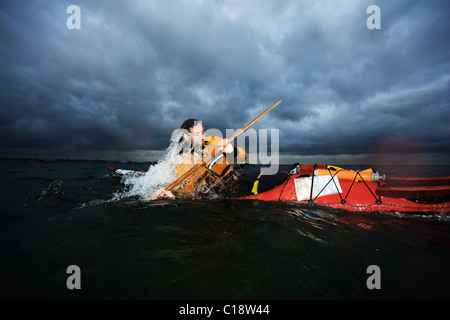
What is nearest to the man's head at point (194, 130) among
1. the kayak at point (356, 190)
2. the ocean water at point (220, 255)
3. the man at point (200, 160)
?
the man at point (200, 160)

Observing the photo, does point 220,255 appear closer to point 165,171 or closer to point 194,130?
point 194,130

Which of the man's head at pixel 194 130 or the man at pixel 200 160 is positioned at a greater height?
the man's head at pixel 194 130

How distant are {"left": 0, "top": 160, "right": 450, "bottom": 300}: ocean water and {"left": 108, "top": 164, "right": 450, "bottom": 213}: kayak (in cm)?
40

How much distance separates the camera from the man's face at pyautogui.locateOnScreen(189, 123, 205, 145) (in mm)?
6094

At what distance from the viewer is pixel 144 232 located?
301 cm

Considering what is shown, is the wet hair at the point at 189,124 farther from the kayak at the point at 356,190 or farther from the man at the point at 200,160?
the kayak at the point at 356,190

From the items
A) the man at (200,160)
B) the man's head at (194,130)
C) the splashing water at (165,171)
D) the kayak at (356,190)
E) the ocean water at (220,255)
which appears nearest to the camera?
the ocean water at (220,255)

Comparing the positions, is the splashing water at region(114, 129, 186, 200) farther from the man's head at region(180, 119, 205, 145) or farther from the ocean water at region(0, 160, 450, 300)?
the ocean water at region(0, 160, 450, 300)

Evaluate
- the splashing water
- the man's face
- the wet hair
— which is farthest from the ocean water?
the wet hair

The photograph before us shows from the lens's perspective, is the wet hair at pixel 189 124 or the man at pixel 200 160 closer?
the man at pixel 200 160

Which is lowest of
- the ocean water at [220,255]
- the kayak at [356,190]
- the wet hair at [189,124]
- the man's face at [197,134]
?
the ocean water at [220,255]

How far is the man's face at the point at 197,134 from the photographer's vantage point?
6.09m

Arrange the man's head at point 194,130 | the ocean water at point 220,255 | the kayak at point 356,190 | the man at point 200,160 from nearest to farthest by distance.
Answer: the ocean water at point 220,255, the kayak at point 356,190, the man at point 200,160, the man's head at point 194,130

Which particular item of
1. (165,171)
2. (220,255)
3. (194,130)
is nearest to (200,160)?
(194,130)
